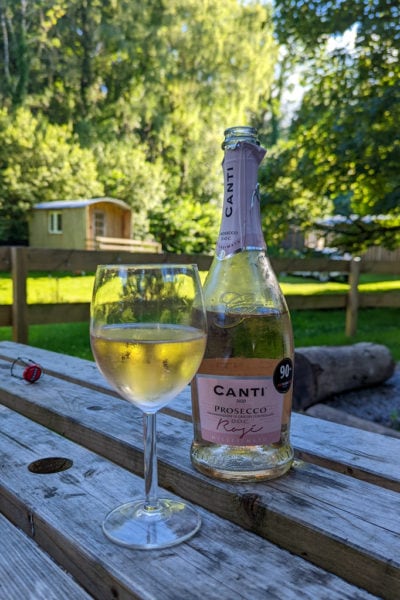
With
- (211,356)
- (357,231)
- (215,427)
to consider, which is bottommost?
(215,427)

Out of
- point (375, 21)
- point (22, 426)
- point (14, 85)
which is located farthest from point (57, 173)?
point (22, 426)

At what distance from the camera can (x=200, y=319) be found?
2.79 feet

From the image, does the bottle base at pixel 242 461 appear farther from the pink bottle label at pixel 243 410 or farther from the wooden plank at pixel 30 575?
the wooden plank at pixel 30 575

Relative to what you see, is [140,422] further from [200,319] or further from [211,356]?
[200,319]

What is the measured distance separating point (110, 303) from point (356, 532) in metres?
0.49

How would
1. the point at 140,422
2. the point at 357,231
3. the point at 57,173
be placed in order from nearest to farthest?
the point at 140,422, the point at 357,231, the point at 57,173

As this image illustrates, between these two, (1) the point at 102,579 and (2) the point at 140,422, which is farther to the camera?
(2) the point at 140,422

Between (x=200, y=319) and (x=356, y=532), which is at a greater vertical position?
(x=200, y=319)

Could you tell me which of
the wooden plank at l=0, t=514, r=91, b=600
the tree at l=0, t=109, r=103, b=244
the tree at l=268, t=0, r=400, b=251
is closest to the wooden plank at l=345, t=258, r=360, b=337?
the tree at l=268, t=0, r=400, b=251

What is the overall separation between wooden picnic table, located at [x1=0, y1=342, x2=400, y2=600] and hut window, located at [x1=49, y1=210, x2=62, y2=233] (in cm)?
1853

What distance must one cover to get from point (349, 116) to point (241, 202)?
23.9 feet

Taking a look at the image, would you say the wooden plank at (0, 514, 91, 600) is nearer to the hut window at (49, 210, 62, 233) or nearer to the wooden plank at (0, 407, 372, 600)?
the wooden plank at (0, 407, 372, 600)

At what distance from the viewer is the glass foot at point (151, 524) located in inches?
29.7

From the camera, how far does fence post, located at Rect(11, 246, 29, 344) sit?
15.3 ft
